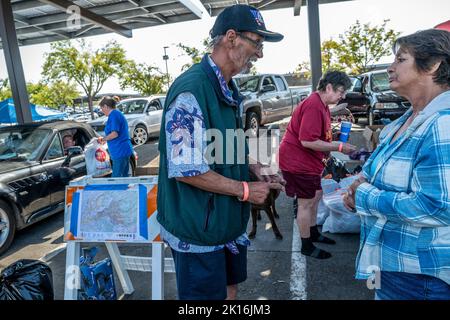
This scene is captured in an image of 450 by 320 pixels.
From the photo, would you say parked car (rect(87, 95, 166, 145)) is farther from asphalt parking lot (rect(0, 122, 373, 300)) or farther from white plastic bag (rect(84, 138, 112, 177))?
asphalt parking lot (rect(0, 122, 373, 300))

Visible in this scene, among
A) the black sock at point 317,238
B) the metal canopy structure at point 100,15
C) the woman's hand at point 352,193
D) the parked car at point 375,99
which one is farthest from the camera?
the parked car at point 375,99

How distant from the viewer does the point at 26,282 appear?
2.00 meters

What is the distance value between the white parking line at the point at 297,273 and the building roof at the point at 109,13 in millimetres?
6019

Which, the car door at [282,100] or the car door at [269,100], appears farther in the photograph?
the car door at [282,100]

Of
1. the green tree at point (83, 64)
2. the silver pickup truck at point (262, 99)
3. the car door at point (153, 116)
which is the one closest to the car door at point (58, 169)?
the silver pickup truck at point (262, 99)

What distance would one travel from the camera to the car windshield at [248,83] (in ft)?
36.1

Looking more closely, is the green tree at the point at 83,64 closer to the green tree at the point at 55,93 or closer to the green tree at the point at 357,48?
the green tree at the point at 55,93

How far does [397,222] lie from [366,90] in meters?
11.4

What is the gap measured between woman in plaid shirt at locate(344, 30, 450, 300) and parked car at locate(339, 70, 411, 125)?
7504mm

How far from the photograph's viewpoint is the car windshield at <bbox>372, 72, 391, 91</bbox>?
1101cm

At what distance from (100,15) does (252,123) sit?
5.23 m

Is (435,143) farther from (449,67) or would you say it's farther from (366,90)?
(366,90)

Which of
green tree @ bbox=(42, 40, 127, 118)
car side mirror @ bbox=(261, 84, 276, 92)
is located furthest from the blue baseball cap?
green tree @ bbox=(42, 40, 127, 118)

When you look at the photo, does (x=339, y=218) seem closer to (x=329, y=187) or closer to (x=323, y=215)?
(x=323, y=215)
